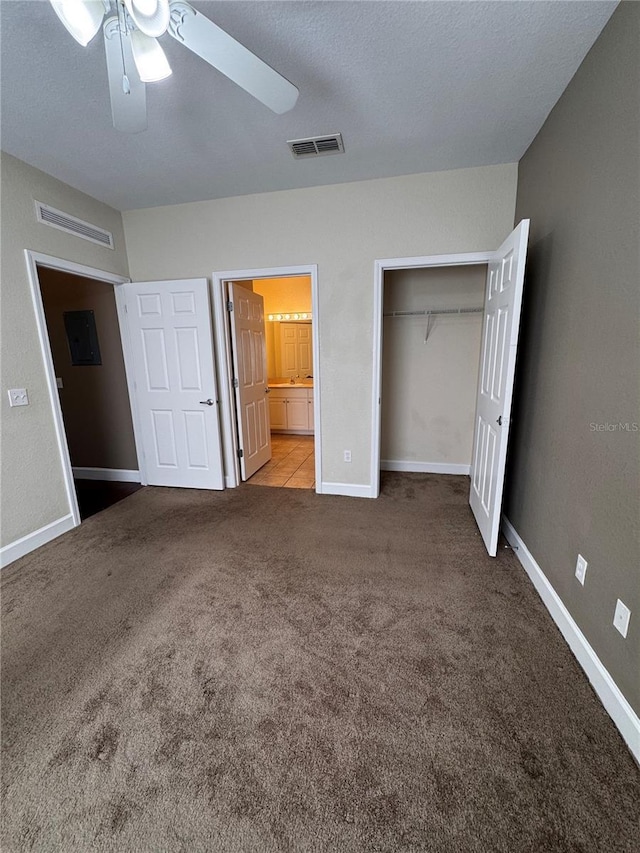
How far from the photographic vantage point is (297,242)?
9.75ft

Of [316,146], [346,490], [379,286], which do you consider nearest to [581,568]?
[346,490]

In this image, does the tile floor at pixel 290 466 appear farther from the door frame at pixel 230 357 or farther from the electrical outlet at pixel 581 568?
the electrical outlet at pixel 581 568

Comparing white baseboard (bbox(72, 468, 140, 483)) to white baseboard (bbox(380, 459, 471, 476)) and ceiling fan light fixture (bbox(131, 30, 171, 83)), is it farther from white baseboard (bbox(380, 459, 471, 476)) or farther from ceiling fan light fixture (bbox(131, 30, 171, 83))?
ceiling fan light fixture (bbox(131, 30, 171, 83))

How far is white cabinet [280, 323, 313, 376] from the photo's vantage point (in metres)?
5.77

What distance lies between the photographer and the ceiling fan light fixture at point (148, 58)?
1.21 metres

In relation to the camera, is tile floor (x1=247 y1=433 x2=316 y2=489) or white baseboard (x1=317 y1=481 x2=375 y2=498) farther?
tile floor (x1=247 y1=433 x2=316 y2=489)

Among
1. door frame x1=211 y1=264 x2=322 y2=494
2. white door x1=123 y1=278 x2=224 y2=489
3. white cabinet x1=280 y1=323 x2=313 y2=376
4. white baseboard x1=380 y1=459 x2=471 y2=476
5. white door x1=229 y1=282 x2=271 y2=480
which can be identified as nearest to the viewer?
door frame x1=211 y1=264 x2=322 y2=494

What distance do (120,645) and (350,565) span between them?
1313mm

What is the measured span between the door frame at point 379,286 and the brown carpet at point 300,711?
3.30ft

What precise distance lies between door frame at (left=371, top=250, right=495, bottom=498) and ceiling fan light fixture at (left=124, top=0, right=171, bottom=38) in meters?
2.01

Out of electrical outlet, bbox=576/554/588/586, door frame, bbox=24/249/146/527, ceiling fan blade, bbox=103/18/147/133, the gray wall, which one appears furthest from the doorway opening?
door frame, bbox=24/249/146/527

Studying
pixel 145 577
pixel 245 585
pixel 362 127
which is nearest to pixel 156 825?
pixel 245 585

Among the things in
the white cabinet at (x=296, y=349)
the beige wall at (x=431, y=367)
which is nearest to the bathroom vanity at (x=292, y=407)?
the white cabinet at (x=296, y=349)

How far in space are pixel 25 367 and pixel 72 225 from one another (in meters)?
1.25
